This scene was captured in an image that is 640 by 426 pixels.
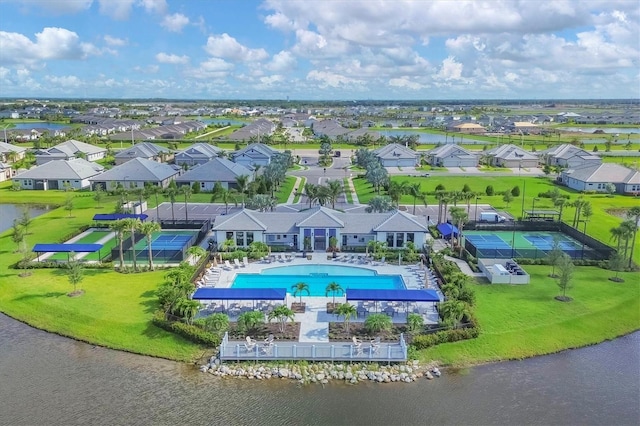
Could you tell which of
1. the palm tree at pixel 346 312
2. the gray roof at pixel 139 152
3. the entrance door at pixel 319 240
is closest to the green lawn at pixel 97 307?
the palm tree at pixel 346 312

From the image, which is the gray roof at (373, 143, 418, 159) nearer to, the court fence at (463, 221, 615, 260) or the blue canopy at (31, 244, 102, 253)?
the court fence at (463, 221, 615, 260)

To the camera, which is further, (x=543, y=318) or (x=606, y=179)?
(x=606, y=179)

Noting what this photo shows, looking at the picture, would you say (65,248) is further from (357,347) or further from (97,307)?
(357,347)

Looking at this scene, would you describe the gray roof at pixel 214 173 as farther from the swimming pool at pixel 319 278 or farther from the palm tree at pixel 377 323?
the palm tree at pixel 377 323

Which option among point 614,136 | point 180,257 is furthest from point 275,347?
point 614,136

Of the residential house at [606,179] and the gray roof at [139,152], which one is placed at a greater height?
the gray roof at [139,152]

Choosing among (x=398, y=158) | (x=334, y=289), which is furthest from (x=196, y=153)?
(x=334, y=289)
